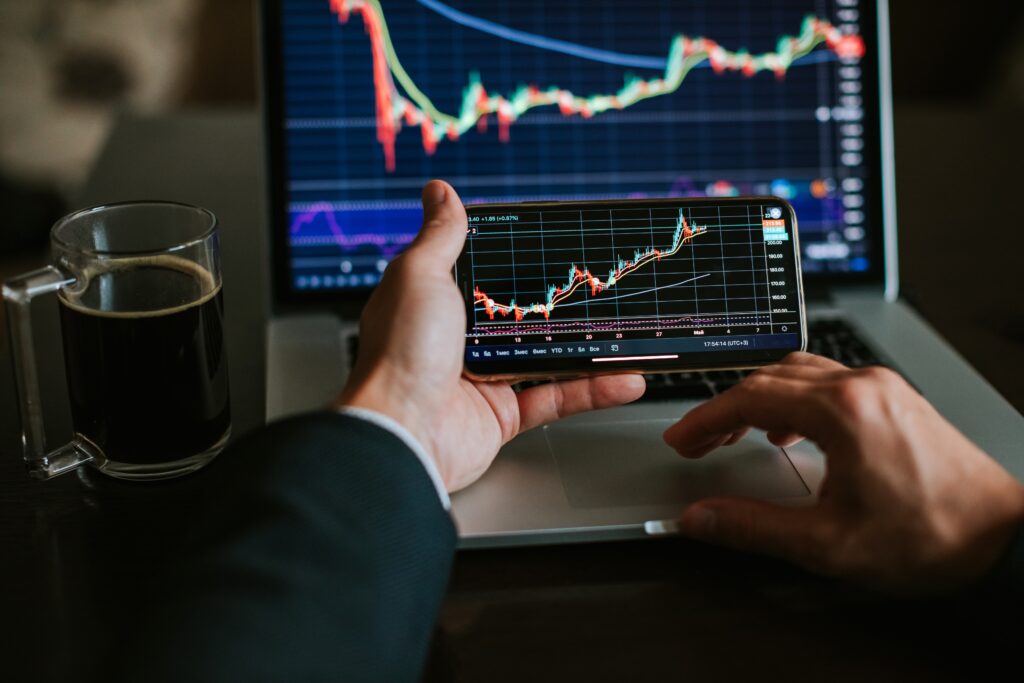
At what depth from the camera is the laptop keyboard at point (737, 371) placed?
34.3 inches

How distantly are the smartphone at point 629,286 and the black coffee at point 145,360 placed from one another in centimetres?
19

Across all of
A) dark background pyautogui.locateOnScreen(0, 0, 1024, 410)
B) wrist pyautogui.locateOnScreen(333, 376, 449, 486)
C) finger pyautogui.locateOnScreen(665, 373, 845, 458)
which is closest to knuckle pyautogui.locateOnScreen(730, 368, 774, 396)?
finger pyautogui.locateOnScreen(665, 373, 845, 458)

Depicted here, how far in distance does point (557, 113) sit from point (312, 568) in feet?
1.92

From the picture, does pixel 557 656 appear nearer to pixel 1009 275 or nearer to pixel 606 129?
pixel 606 129

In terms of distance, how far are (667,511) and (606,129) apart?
1.40 feet

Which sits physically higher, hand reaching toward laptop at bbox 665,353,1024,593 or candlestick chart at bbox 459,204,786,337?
candlestick chart at bbox 459,204,786,337

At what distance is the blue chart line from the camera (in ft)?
3.20

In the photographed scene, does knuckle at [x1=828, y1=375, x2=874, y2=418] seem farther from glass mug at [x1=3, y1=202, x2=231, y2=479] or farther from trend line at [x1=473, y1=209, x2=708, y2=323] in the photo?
glass mug at [x1=3, y1=202, x2=231, y2=479]

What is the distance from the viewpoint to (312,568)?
536mm

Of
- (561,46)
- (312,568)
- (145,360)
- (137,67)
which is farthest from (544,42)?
(137,67)

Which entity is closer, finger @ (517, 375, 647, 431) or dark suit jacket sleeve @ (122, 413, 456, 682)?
dark suit jacket sleeve @ (122, 413, 456, 682)

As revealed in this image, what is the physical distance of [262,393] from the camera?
0.91 metres

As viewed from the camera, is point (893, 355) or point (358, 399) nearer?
point (358, 399)

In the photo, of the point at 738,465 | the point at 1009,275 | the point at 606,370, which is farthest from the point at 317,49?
the point at 1009,275
